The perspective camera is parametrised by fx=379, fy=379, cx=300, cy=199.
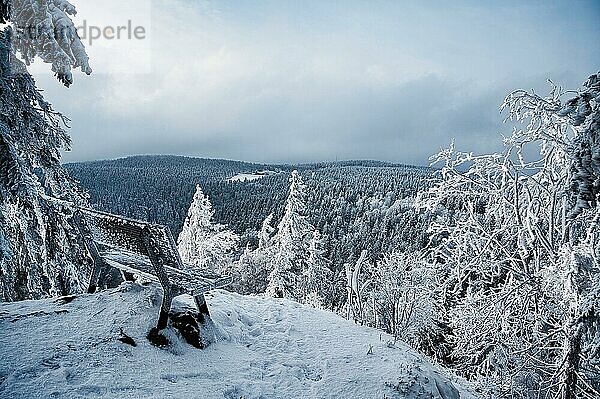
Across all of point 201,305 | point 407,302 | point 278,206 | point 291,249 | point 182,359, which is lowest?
point 278,206

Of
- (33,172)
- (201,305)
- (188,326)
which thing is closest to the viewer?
(33,172)

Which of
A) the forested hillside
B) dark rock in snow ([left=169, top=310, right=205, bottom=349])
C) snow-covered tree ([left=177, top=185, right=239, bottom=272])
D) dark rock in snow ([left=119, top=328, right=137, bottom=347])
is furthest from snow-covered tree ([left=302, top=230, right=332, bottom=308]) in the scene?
the forested hillside

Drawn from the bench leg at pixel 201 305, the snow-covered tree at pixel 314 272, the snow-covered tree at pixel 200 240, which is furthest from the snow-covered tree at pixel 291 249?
the bench leg at pixel 201 305

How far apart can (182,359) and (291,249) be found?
18657mm

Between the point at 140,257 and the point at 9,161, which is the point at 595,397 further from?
the point at 9,161

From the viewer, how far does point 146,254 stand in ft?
24.6

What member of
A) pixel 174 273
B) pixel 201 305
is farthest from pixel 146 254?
pixel 201 305

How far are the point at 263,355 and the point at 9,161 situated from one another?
523cm

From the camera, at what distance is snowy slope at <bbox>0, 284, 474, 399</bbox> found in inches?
214

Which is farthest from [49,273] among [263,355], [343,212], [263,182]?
[263,182]

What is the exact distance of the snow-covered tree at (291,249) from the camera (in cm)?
2462

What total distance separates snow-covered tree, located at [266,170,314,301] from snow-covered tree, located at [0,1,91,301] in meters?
16.6

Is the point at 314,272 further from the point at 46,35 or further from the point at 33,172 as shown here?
the point at 46,35

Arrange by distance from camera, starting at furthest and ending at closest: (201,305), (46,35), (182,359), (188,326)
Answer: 1. (201,305)
2. (188,326)
3. (182,359)
4. (46,35)
